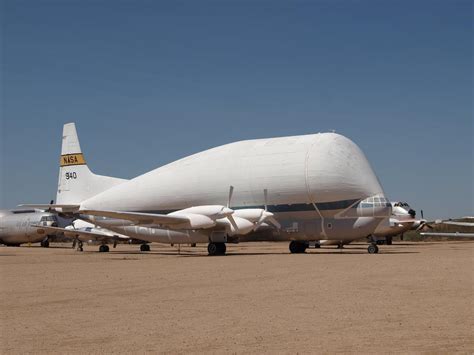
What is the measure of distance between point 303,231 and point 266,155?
5754mm

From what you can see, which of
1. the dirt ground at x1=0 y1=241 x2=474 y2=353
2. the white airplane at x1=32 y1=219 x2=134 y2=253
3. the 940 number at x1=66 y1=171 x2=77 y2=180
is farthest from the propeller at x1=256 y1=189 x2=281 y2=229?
the 940 number at x1=66 y1=171 x2=77 y2=180

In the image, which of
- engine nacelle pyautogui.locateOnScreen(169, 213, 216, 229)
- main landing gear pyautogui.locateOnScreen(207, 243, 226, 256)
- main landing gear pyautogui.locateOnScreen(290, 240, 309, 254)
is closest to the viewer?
engine nacelle pyautogui.locateOnScreen(169, 213, 216, 229)

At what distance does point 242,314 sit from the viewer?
458 inches

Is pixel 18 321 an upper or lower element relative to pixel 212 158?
lower

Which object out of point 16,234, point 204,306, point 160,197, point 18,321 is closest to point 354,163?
point 160,197

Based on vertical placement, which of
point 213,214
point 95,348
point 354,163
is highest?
point 354,163

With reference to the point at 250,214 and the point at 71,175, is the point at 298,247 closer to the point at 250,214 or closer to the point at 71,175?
the point at 250,214

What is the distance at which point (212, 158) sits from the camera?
45219 millimetres

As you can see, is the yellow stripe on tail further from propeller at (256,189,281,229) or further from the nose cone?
the nose cone

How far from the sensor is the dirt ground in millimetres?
8797

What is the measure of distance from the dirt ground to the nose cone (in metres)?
18.3

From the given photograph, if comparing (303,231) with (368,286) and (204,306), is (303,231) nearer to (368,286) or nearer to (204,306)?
(368,286)

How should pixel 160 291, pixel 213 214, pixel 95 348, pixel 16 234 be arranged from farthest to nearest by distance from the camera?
pixel 16 234 < pixel 213 214 < pixel 160 291 < pixel 95 348

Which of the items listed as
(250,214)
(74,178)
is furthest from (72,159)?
(250,214)
